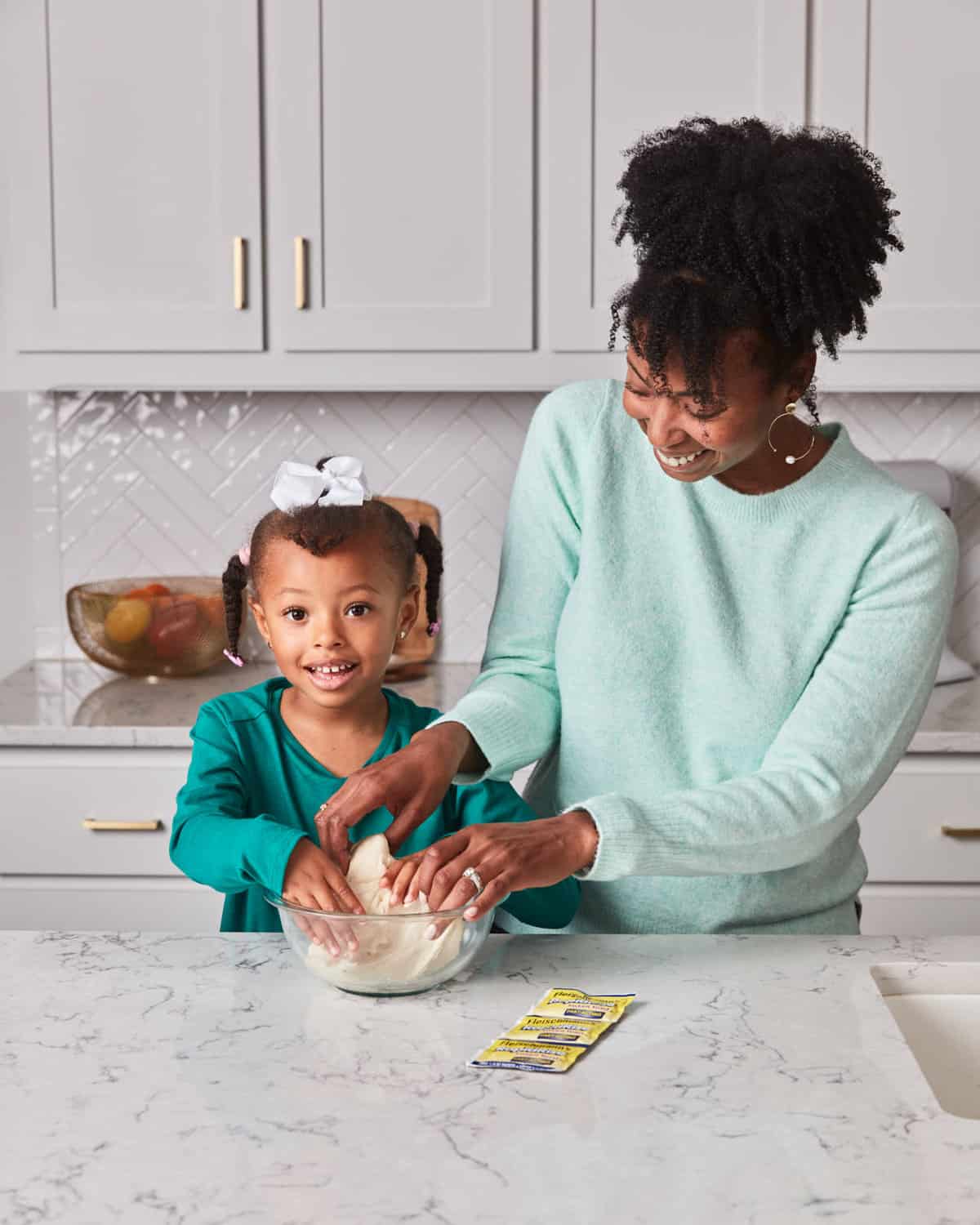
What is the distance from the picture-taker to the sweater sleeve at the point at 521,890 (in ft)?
4.52

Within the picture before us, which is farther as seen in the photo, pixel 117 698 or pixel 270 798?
pixel 117 698

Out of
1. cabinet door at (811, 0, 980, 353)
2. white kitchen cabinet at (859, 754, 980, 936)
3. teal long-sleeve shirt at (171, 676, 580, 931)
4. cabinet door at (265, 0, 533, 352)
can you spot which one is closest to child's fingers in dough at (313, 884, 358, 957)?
teal long-sleeve shirt at (171, 676, 580, 931)

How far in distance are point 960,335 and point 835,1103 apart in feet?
5.99

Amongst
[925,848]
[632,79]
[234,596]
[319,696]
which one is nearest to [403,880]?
[319,696]

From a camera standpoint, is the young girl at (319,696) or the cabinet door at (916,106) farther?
the cabinet door at (916,106)

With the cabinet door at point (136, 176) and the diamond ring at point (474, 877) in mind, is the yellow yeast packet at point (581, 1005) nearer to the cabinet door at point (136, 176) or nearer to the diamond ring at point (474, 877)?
the diamond ring at point (474, 877)

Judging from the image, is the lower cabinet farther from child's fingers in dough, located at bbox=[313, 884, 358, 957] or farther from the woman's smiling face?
child's fingers in dough, located at bbox=[313, 884, 358, 957]

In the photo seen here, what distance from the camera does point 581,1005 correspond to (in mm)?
1121

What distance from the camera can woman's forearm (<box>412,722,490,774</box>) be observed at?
132cm

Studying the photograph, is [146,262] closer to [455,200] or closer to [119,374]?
[119,374]

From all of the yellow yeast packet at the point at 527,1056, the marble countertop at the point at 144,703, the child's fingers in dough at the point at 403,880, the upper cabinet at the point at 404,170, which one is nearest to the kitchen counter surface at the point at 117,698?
the marble countertop at the point at 144,703

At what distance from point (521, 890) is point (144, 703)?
4.48 feet

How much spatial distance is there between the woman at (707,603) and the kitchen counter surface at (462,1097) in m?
0.10

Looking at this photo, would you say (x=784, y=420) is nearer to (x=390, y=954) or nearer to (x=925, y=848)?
(x=390, y=954)
